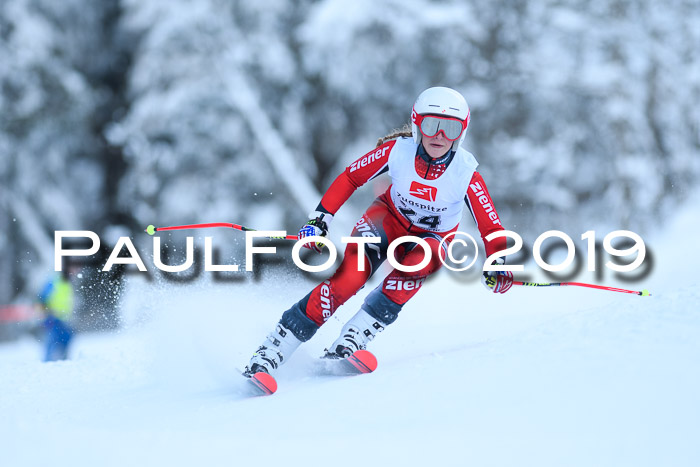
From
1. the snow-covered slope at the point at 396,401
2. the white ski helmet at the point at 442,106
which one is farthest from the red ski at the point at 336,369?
the white ski helmet at the point at 442,106

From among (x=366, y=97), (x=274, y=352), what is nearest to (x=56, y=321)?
(x=274, y=352)

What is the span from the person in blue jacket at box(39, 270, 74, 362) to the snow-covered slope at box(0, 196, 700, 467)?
1.79 meters

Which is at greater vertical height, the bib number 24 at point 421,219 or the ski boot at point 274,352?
the bib number 24 at point 421,219

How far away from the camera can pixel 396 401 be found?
3.09 meters

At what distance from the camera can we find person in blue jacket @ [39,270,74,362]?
681 centimetres

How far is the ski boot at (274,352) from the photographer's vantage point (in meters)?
3.87

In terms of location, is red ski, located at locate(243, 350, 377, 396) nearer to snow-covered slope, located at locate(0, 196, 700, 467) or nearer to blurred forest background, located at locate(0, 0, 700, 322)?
snow-covered slope, located at locate(0, 196, 700, 467)

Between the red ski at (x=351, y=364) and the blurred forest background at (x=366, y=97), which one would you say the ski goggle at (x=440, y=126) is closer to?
the red ski at (x=351, y=364)

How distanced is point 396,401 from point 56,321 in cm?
481

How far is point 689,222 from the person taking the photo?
12812 mm

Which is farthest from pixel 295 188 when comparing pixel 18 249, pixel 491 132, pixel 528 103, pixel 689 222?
pixel 689 222

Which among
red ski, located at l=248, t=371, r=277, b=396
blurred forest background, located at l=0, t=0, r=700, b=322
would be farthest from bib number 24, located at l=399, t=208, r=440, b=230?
blurred forest background, located at l=0, t=0, r=700, b=322

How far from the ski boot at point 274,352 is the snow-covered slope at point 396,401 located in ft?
0.48

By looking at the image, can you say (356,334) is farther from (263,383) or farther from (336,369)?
(263,383)
